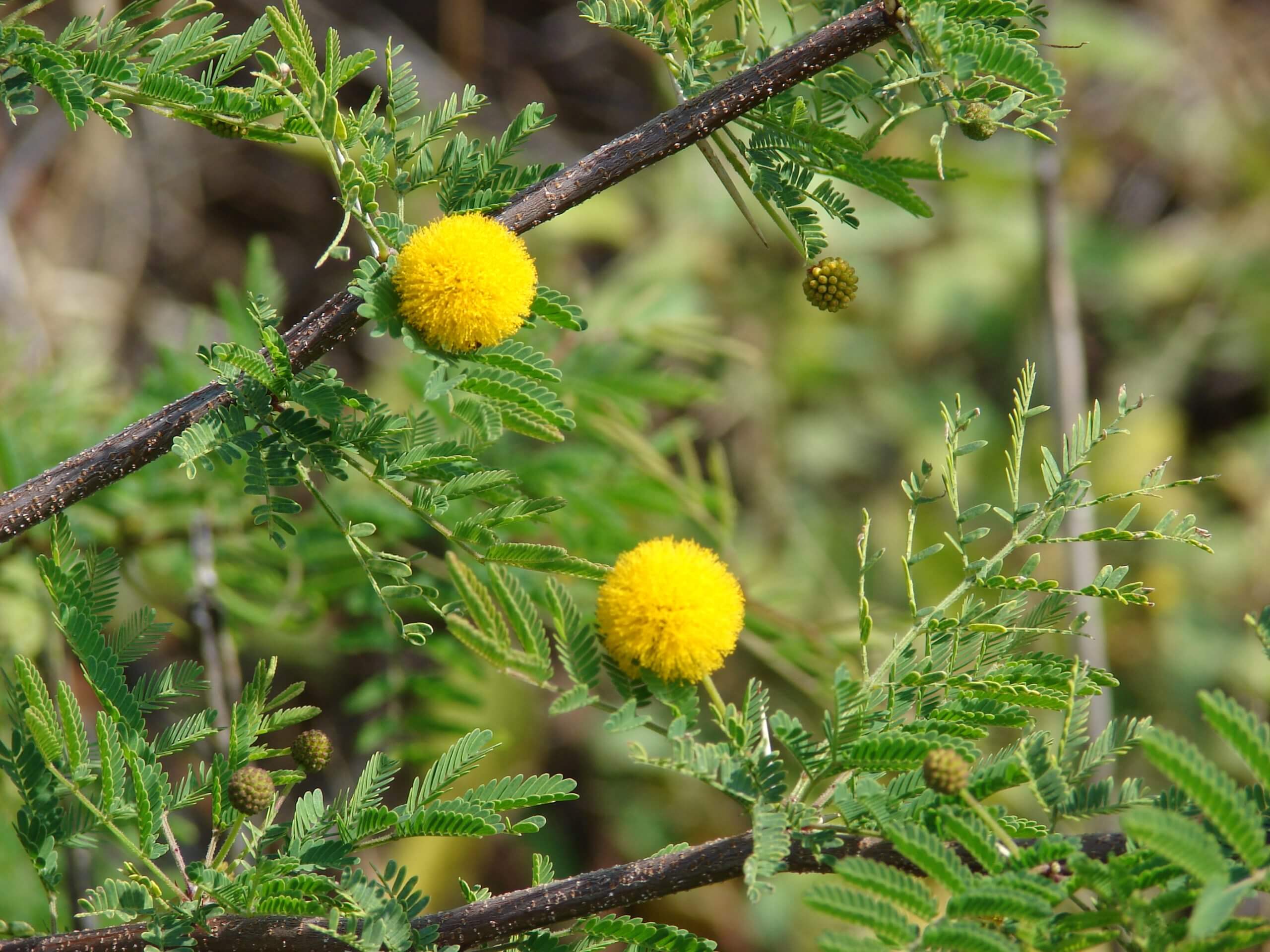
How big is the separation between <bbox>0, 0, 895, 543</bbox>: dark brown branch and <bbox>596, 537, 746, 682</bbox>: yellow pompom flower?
1.57ft

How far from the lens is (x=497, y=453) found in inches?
114

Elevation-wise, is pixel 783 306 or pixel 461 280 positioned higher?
pixel 461 280

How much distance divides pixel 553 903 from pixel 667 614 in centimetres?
39

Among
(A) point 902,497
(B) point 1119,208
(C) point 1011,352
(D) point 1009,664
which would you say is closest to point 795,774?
(D) point 1009,664

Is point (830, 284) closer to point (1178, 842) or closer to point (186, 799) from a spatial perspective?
point (1178, 842)

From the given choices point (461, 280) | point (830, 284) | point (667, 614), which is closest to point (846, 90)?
point (830, 284)

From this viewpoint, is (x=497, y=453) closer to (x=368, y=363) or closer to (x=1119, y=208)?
(x=368, y=363)

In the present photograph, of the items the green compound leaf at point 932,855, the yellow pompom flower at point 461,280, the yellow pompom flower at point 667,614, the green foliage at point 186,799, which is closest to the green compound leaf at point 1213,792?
the green compound leaf at point 932,855

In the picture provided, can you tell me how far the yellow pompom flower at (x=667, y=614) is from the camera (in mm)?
1459

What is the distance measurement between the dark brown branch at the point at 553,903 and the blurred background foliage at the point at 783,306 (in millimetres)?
1957

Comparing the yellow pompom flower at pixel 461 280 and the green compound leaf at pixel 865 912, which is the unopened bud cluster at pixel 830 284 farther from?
the green compound leaf at pixel 865 912

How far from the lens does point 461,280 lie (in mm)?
1339

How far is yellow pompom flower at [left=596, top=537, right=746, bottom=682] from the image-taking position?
4.79 feet

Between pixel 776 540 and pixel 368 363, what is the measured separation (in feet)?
7.80
